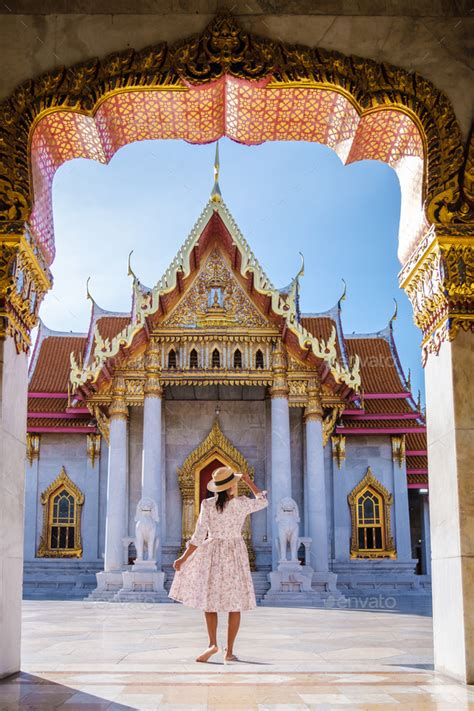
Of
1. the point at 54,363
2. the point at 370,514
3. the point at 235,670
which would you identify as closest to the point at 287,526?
the point at 370,514

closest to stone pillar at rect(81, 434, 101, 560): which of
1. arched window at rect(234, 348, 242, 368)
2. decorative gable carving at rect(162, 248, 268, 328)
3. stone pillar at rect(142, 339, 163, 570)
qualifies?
stone pillar at rect(142, 339, 163, 570)

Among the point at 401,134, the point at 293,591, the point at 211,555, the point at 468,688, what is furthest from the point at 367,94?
the point at 293,591

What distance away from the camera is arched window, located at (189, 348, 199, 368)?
17.2 metres

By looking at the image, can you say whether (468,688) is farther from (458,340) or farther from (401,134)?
(401,134)

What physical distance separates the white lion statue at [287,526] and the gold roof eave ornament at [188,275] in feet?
9.04

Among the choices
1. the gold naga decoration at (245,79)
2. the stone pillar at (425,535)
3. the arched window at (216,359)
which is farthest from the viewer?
the stone pillar at (425,535)

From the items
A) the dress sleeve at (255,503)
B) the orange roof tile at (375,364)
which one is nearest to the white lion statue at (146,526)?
the orange roof tile at (375,364)

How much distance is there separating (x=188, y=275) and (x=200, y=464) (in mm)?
3973

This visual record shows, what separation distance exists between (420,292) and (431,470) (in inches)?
48.1

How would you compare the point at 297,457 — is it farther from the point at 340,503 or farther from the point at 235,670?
the point at 235,670

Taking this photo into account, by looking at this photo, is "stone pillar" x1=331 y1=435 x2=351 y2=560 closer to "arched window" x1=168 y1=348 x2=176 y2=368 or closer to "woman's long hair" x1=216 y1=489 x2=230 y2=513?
"arched window" x1=168 y1=348 x2=176 y2=368

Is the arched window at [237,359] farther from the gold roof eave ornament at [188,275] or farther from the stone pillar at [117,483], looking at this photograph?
the stone pillar at [117,483]

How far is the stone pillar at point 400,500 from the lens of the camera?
62.6 feet

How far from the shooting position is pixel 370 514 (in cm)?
1942
